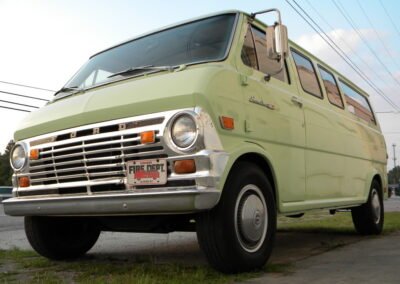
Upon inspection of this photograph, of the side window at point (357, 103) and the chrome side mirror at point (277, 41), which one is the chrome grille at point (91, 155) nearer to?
the chrome side mirror at point (277, 41)

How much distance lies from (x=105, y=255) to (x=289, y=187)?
6.88ft

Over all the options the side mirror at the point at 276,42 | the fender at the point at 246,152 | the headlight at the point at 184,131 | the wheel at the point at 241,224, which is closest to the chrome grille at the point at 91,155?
the headlight at the point at 184,131

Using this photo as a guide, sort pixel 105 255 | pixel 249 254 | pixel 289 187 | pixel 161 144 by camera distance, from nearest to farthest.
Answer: pixel 161 144
pixel 249 254
pixel 289 187
pixel 105 255

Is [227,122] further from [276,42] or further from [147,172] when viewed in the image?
[276,42]

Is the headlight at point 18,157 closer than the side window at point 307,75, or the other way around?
the headlight at point 18,157

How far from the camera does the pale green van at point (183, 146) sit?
3.65 m

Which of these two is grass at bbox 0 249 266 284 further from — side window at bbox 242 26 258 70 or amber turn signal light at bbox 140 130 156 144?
side window at bbox 242 26 258 70

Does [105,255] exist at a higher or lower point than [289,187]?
lower

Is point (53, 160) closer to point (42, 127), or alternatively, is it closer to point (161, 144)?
point (42, 127)

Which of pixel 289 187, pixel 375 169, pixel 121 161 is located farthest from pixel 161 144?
pixel 375 169

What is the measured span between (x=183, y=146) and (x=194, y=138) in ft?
0.32

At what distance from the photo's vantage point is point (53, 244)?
16.2ft

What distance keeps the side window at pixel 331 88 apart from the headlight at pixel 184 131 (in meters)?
3.21

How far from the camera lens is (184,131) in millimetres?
3650
